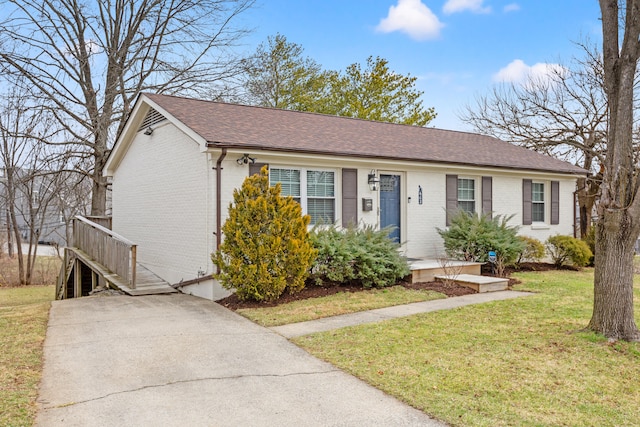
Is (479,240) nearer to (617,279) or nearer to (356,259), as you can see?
(356,259)

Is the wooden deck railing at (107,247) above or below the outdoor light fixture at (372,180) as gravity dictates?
below

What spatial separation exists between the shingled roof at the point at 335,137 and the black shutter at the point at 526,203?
0.57 meters

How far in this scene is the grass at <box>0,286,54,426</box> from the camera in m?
3.80

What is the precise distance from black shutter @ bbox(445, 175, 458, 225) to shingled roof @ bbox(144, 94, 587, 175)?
0.55m

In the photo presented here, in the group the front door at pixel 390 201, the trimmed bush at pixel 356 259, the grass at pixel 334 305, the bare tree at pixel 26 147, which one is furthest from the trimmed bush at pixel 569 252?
the bare tree at pixel 26 147

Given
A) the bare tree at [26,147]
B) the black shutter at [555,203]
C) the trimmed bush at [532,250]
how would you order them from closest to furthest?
the trimmed bush at [532,250] → the black shutter at [555,203] → the bare tree at [26,147]

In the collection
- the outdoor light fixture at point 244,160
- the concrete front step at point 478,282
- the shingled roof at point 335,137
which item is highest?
the shingled roof at point 335,137

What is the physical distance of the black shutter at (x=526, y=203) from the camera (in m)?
14.1

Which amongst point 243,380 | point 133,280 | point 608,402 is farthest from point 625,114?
point 133,280

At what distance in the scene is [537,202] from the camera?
48.2 feet

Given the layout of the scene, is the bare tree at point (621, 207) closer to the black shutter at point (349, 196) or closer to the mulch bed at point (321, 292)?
A: the mulch bed at point (321, 292)

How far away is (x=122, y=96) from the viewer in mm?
18594

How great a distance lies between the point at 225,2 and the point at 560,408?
63.9 ft

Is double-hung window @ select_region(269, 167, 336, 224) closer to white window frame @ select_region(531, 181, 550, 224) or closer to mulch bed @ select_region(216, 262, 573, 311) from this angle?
mulch bed @ select_region(216, 262, 573, 311)
